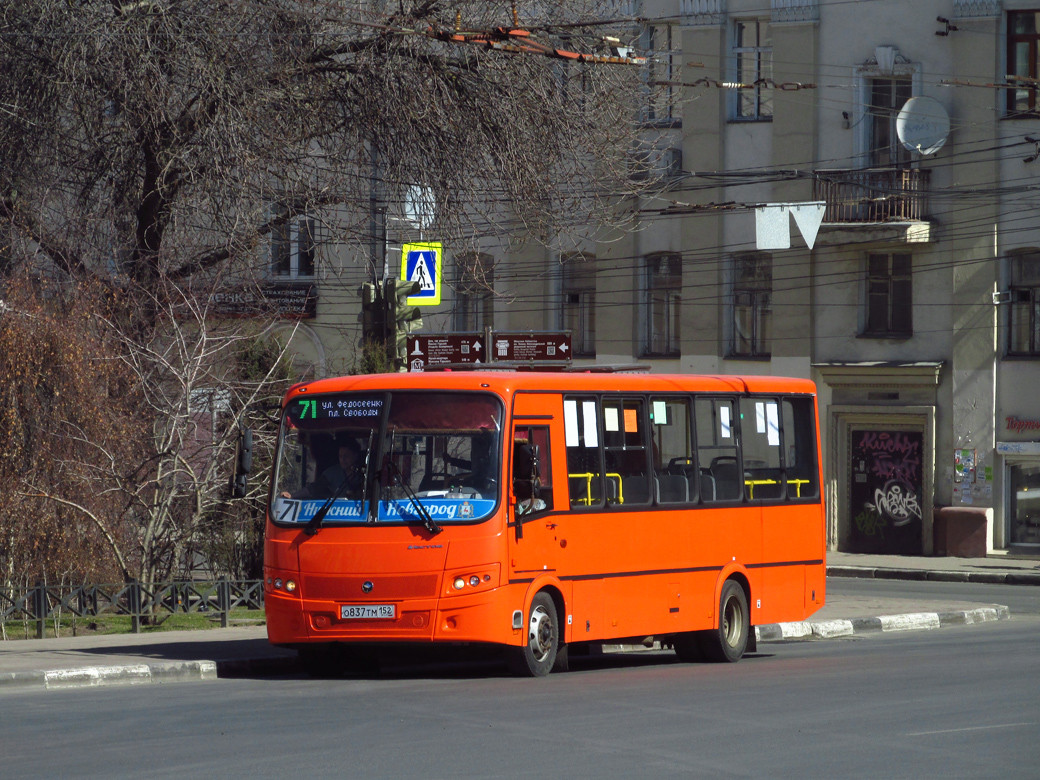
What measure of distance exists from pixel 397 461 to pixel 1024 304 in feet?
77.3

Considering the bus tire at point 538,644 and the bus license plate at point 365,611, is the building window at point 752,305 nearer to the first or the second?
the bus tire at point 538,644

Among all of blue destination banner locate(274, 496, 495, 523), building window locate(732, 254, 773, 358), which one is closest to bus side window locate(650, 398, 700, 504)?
blue destination banner locate(274, 496, 495, 523)

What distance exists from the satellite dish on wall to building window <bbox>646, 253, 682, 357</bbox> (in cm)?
Answer: 616

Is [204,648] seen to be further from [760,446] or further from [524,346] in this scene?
[524,346]

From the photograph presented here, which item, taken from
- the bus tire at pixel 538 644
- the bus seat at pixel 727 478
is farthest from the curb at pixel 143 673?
the bus seat at pixel 727 478

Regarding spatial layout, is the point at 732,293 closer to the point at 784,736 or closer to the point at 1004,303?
the point at 1004,303

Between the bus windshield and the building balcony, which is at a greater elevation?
the building balcony

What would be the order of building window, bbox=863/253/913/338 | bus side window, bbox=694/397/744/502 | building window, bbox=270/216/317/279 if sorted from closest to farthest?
bus side window, bbox=694/397/744/502, building window, bbox=270/216/317/279, building window, bbox=863/253/913/338

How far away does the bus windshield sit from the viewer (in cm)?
1362

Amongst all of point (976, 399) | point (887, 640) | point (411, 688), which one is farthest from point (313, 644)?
point (976, 399)

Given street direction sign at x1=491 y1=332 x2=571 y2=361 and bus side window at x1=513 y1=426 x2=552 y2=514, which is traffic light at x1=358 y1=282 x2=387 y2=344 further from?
bus side window at x1=513 y1=426 x2=552 y2=514

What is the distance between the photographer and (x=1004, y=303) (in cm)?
3394

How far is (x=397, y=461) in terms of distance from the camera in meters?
13.8

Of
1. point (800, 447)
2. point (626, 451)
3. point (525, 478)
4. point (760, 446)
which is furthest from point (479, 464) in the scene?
point (800, 447)
